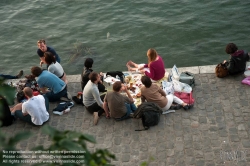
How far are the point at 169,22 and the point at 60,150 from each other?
13.3 metres

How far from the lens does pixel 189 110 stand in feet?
31.3

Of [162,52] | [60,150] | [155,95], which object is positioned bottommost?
[162,52]

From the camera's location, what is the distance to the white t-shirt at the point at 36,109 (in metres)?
9.05

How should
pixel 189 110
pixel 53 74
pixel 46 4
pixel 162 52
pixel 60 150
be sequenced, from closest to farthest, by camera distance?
pixel 60 150, pixel 189 110, pixel 53 74, pixel 162 52, pixel 46 4

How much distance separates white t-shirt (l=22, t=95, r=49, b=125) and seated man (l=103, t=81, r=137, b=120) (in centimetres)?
160

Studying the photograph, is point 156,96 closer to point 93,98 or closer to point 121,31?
point 93,98

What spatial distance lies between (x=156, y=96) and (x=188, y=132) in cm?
121

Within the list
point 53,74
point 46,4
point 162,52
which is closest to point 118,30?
point 162,52

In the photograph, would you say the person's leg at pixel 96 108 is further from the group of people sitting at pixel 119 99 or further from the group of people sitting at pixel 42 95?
the group of people sitting at pixel 42 95

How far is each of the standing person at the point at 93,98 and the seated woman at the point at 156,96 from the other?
115 centimetres

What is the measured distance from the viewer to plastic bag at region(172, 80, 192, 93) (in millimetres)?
9961

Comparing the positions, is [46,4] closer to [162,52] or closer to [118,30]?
[118,30]

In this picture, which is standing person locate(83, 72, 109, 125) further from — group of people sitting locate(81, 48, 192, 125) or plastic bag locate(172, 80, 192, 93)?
plastic bag locate(172, 80, 192, 93)

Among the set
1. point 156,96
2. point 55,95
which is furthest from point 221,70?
point 55,95
